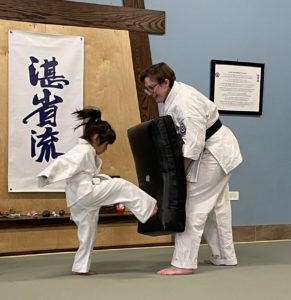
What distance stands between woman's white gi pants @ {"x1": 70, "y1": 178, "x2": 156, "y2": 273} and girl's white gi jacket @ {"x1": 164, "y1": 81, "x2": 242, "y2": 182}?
343mm

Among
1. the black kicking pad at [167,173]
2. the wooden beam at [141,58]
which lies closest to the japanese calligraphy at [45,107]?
the wooden beam at [141,58]

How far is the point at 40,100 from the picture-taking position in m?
3.74

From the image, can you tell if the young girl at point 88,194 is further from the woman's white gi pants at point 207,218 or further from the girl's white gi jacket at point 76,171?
the woman's white gi pants at point 207,218

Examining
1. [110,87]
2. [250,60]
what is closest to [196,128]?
[110,87]

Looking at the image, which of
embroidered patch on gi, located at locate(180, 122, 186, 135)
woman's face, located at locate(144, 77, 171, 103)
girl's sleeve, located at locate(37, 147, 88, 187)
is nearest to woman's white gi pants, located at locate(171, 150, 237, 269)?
embroidered patch on gi, located at locate(180, 122, 186, 135)

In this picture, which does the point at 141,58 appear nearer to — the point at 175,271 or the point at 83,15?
the point at 83,15

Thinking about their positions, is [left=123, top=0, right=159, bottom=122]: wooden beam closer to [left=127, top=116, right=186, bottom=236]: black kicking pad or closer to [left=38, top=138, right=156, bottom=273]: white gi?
[left=127, top=116, right=186, bottom=236]: black kicking pad

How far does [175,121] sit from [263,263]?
1.16 metres

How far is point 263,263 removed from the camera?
335cm

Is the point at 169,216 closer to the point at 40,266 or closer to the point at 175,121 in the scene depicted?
the point at 175,121

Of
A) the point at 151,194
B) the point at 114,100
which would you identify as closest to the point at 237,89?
the point at 114,100

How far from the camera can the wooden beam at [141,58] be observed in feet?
13.1

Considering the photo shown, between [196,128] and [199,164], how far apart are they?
255mm

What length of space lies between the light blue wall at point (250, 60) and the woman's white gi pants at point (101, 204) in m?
1.53
